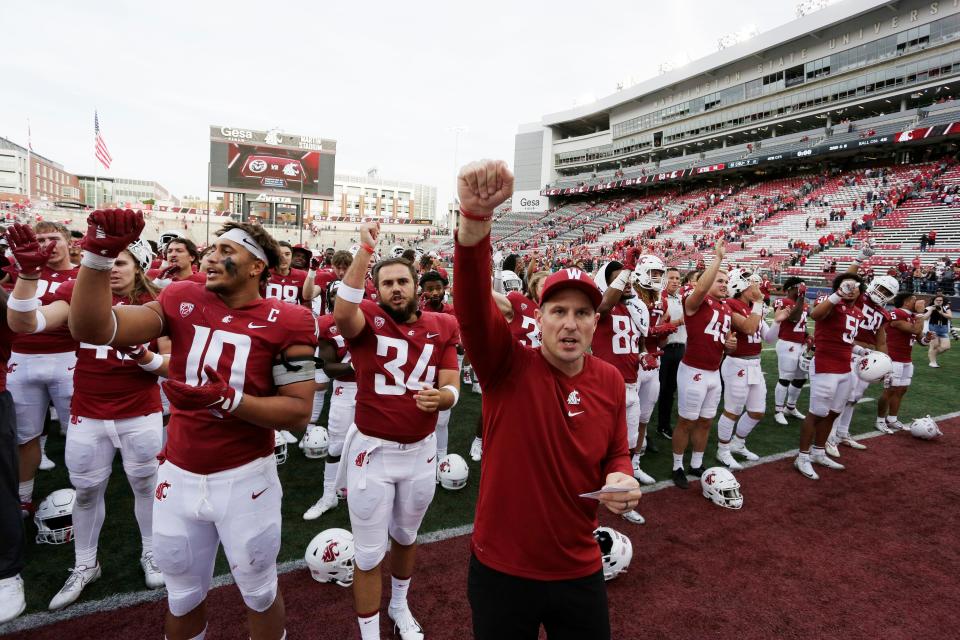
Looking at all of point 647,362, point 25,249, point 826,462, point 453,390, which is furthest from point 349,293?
point 826,462

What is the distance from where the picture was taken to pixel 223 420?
7.97 ft

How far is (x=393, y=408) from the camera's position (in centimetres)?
318

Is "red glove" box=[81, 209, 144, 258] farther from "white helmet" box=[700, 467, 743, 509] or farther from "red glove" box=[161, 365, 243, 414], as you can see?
"white helmet" box=[700, 467, 743, 509]

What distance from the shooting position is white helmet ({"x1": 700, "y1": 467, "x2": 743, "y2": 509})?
17.0 ft

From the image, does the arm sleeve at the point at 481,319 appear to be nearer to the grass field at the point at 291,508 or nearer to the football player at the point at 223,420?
the football player at the point at 223,420

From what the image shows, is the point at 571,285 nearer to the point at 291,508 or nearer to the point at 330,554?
the point at 330,554

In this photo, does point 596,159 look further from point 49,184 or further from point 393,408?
point 49,184

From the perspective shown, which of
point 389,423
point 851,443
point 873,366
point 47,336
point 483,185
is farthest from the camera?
point 851,443

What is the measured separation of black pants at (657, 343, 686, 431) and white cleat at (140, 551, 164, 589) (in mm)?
6522

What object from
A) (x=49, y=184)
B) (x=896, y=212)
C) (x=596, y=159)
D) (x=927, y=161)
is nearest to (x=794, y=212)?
(x=896, y=212)

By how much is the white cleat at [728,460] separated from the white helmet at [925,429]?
358 cm

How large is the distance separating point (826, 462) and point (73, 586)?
7981mm

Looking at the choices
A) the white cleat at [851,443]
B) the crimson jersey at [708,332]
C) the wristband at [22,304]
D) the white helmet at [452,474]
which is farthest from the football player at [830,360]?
the wristband at [22,304]

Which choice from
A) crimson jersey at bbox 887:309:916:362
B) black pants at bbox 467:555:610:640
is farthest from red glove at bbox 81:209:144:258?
crimson jersey at bbox 887:309:916:362
